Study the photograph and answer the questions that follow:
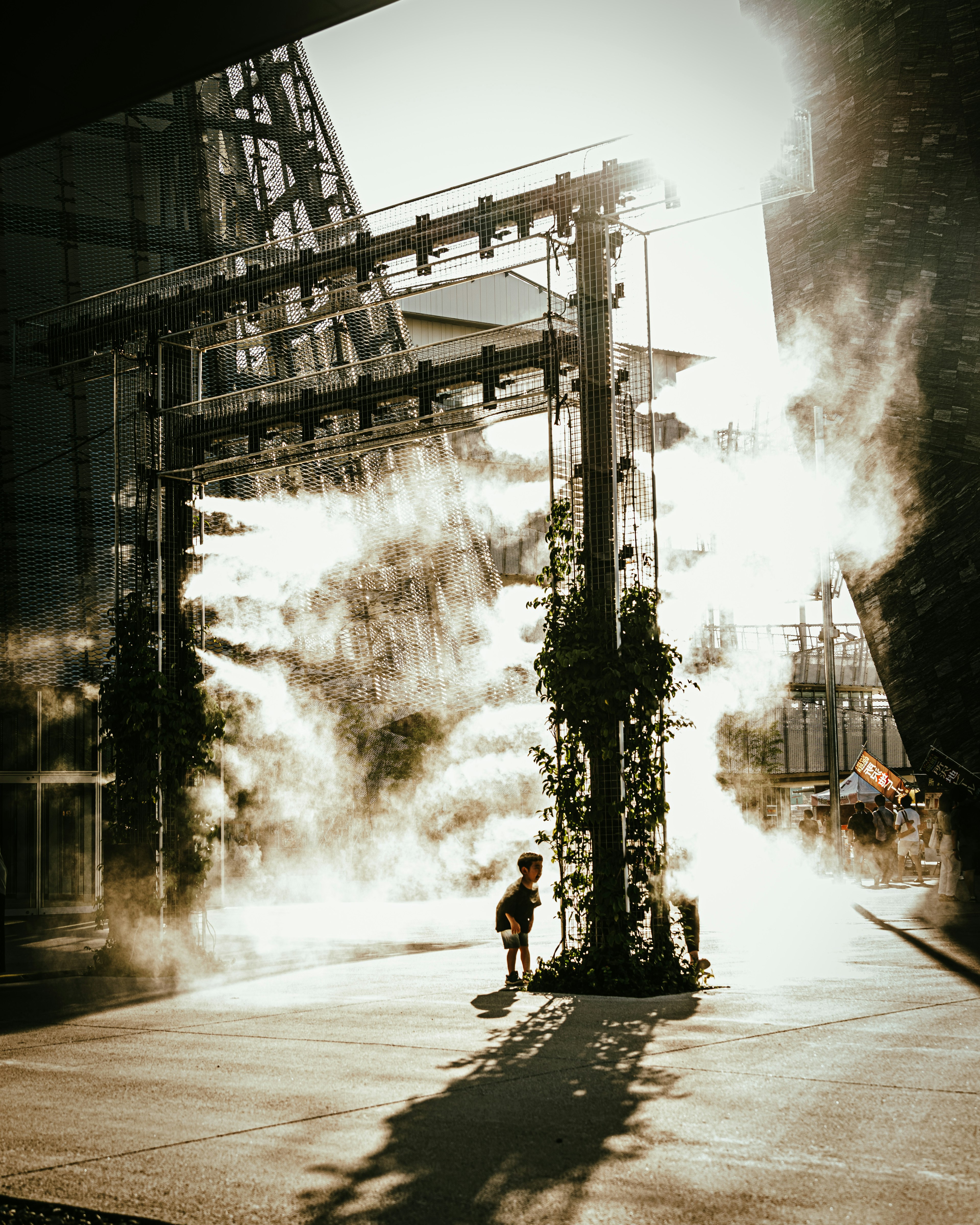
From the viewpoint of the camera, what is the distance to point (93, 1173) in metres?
4.93

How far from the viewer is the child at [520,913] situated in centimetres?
1073

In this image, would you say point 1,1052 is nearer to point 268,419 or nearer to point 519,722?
point 268,419

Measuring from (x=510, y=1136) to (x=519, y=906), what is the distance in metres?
5.77

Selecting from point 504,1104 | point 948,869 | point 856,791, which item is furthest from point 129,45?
point 856,791

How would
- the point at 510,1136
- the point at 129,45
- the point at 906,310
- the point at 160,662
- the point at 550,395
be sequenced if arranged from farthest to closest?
the point at 906,310 < the point at 160,662 < the point at 550,395 < the point at 510,1136 < the point at 129,45

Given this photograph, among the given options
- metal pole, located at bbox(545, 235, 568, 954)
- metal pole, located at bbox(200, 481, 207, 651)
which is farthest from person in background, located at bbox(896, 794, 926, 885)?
metal pole, located at bbox(545, 235, 568, 954)

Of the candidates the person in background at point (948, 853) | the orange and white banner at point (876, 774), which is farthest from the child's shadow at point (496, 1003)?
the orange and white banner at point (876, 774)

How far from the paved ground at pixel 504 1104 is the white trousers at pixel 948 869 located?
27.3 feet

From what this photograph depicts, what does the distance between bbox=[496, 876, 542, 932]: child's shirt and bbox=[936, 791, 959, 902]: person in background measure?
29.9 ft

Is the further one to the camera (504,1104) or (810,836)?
(810,836)

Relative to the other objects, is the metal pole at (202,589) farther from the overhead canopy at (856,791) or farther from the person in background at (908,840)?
the overhead canopy at (856,791)

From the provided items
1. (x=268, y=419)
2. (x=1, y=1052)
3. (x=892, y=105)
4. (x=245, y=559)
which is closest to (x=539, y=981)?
(x=1, y=1052)

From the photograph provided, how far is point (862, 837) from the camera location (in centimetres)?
2331

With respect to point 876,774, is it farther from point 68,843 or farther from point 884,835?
point 68,843
